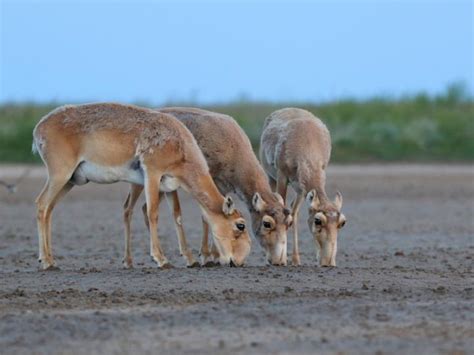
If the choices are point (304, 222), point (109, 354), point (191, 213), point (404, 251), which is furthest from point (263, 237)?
point (191, 213)

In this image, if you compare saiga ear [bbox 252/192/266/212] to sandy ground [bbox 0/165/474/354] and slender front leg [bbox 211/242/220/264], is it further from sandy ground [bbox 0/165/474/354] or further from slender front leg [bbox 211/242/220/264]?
slender front leg [bbox 211/242/220/264]

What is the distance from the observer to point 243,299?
1284cm

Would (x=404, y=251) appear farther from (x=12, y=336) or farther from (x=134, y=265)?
(x=12, y=336)

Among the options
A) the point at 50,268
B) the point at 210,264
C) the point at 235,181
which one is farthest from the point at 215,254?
the point at 50,268

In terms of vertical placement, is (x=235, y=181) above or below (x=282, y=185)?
above

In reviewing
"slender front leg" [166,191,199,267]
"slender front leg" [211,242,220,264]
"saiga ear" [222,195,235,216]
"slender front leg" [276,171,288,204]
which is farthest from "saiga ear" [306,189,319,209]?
"slender front leg" [166,191,199,267]

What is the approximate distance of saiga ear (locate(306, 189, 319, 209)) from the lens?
15383 millimetres

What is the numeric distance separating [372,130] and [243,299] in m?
27.5

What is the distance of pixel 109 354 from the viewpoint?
10.1m

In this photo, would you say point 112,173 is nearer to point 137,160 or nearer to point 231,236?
point 137,160

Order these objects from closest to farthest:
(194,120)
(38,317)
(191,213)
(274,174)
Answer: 1. (38,317)
2. (194,120)
3. (274,174)
4. (191,213)

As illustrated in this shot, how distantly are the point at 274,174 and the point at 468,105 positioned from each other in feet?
90.5

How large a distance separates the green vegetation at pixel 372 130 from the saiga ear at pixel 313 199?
22217mm

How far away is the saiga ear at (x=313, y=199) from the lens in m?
15.4
